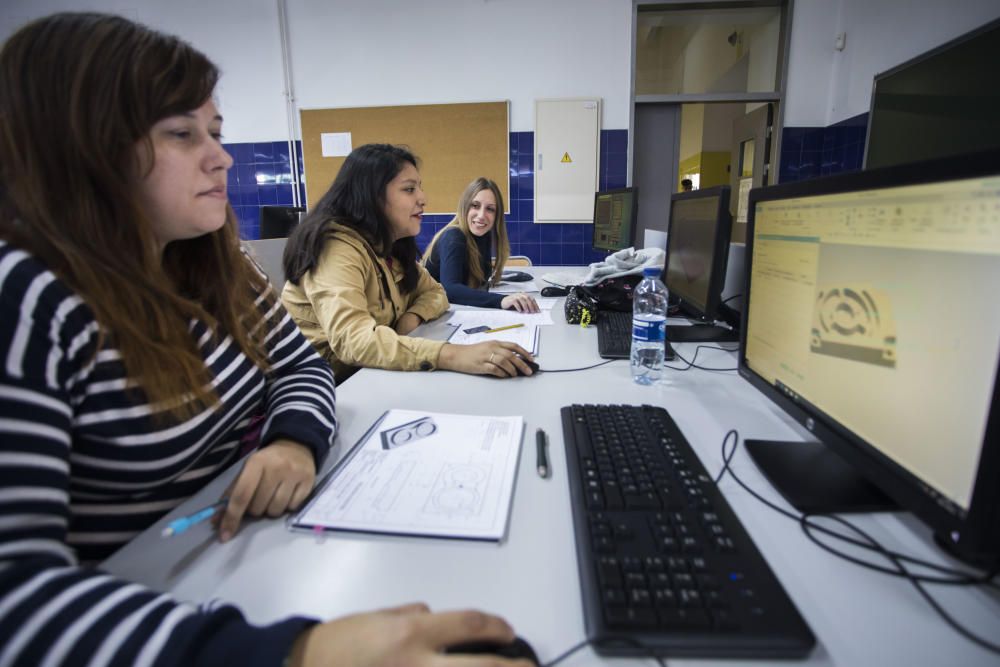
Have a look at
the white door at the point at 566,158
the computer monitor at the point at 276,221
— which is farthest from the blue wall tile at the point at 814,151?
the computer monitor at the point at 276,221

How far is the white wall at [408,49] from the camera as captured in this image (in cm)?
387

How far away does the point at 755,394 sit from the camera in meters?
1.02

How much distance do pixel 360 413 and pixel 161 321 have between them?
0.38 meters

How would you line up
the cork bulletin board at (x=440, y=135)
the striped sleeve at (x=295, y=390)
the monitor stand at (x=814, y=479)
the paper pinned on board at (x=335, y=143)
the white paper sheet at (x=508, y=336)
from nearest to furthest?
the monitor stand at (x=814, y=479) → the striped sleeve at (x=295, y=390) → the white paper sheet at (x=508, y=336) → the cork bulletin board at (x=440, y=135) → the paper pinned on board at (x=335, y=143)

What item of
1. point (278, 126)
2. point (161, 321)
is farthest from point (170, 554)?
point (278, 126)

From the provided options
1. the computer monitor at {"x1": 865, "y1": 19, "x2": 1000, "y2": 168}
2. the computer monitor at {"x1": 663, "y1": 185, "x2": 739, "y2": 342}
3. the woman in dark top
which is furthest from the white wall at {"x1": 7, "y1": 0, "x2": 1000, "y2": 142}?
the computer monitor at {"x1": 663, "y1": 185, "x2": 739, "y2": 342}

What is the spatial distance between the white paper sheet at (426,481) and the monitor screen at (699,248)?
631mm

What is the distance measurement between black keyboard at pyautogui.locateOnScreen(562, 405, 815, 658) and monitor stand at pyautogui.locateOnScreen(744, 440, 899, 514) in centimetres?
11

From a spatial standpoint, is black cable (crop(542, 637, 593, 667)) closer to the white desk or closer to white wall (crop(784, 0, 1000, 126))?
the white desk

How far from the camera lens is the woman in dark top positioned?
97.7 inches

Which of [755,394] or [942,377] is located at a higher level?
[942,377]

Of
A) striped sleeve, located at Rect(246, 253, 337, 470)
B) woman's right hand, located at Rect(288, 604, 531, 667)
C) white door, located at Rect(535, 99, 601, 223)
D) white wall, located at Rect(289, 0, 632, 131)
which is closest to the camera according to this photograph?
woman's right hand, located at Rect(288, 604, 531, 667)

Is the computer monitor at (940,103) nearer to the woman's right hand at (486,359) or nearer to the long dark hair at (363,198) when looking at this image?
the woman's right hand at (486,359)

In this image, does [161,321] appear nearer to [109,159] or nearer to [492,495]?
[109,159]
